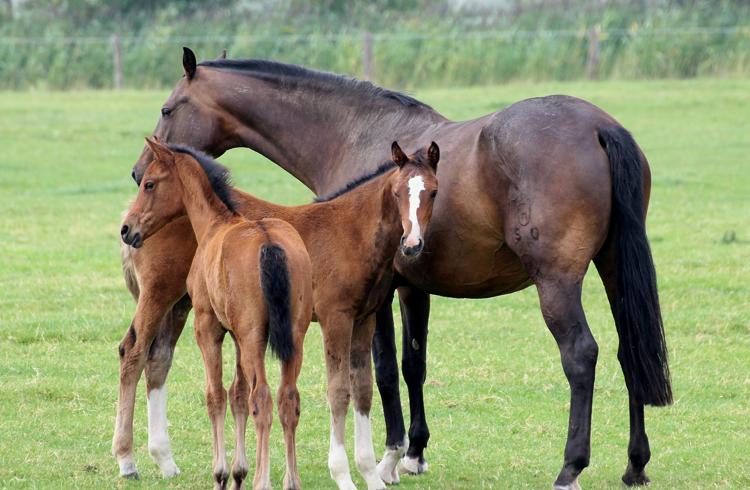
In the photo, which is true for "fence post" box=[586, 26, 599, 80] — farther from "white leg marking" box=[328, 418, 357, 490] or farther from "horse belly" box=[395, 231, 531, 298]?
"white leg marking" box=[328, 418, 357, 490]

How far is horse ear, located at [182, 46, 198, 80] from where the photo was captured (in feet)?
24.6

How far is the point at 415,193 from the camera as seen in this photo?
575 centimetres

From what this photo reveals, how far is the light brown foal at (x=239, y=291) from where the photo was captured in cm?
557

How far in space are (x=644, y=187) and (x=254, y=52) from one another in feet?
76.4

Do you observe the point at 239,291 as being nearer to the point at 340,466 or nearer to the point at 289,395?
the point at 289,395

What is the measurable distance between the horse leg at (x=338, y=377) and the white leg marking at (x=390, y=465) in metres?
0.64

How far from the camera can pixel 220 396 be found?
5965 millimetres

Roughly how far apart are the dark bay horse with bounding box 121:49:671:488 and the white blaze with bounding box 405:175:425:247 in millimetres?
606

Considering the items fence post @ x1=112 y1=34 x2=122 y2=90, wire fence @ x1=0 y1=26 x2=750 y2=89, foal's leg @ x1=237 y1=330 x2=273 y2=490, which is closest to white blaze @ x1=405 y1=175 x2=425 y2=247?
foal's leg @ x1=237 y1=330 x2=273 y2=490

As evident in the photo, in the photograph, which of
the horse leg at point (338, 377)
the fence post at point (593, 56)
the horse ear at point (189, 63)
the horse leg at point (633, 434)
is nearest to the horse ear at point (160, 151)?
the horse leg at point (338, 377)

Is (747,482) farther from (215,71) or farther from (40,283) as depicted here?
(40,283)

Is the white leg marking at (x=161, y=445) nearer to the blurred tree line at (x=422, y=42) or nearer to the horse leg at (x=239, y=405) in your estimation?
the horse leg at (x=239, y=405)

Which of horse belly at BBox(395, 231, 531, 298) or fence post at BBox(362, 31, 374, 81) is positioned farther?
fence post at BBox(362, 31, 374, 81)

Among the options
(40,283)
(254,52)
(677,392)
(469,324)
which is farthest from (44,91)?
(677,392)
